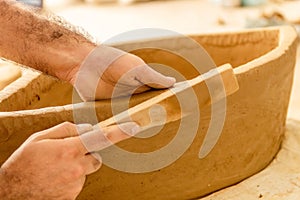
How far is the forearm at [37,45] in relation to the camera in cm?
116

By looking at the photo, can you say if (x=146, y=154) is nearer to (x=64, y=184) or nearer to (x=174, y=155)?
(x=174, y=155)

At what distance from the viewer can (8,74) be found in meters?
1.60

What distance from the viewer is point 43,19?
1196 mm

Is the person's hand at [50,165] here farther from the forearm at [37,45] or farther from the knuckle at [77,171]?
the forearm at [37,45]

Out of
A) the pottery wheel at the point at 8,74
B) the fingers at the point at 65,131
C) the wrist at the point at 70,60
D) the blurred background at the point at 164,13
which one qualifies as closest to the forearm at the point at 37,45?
the wrist at the point at 70,60

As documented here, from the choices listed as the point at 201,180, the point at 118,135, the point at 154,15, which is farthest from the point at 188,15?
the point at 118,135

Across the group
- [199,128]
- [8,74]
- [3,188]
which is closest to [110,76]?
[199,128]

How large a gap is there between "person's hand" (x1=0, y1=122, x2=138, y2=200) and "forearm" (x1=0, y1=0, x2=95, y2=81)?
0.26 meters

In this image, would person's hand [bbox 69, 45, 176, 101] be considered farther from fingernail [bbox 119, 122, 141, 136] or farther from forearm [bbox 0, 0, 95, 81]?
fingernail [bbox 119, 122, 141, 136]

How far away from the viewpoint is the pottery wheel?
5.06ft

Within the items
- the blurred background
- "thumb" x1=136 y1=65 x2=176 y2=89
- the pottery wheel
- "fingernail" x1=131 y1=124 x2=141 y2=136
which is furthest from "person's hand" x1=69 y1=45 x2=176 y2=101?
the blurred background

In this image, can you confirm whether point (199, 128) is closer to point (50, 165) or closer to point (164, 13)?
point (50, 165)

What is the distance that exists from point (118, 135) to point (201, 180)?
37 cm

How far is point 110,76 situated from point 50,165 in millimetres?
301
